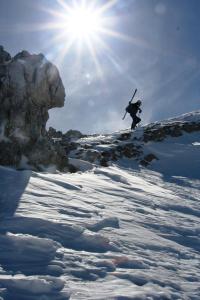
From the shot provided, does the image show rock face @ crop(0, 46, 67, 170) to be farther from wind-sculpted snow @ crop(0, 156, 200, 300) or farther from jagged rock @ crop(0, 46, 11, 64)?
wind-sculpted snow @ crop(0, 156, 200, 300)

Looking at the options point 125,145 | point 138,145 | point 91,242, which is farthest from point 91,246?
point 138,145

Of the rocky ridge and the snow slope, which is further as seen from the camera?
the rocky ridge

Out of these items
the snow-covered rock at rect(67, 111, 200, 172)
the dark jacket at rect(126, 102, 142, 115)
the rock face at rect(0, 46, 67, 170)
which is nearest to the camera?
the rock face at rect(0, 46, 67, 170)

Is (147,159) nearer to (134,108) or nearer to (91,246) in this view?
(134,108)

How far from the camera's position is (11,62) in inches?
557

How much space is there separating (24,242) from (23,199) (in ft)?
7.76

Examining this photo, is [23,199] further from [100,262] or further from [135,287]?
[135,287]

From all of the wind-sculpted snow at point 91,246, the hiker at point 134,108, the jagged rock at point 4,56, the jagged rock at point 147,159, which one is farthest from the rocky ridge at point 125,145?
the wind-sculpted snow at point 91,246

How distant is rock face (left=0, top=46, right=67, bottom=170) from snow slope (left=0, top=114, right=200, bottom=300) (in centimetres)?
218

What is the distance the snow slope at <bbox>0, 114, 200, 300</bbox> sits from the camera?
491 cm

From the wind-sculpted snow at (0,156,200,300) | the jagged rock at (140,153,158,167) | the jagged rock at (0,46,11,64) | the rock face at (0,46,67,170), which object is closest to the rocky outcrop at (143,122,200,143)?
the jagged rock at (140,153,158,167)

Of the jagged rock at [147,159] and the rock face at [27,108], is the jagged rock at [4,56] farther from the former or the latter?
the jagged rock at [147,159]

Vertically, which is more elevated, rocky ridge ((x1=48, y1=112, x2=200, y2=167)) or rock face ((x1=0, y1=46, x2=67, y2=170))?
rocky ridge ((x1=48, y1=112, x2=200, y2=167))

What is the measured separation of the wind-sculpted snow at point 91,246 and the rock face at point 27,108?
2556mm
